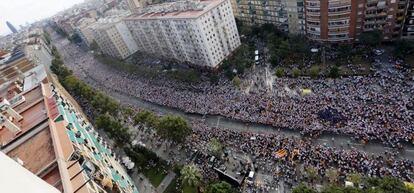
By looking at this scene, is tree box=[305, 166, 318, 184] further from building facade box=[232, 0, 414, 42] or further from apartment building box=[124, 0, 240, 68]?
apartment building box=[124, 0, 240, 68]

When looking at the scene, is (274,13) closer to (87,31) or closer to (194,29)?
(194,29)

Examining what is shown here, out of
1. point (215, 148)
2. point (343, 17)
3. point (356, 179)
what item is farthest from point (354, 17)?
point (215, 148)

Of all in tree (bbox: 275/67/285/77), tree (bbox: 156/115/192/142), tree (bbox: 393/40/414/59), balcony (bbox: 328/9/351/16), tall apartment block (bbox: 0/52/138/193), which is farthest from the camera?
tree (bbox: 275/67/285/77)

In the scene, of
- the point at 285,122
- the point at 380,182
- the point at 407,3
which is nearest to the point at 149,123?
the point at 285,122

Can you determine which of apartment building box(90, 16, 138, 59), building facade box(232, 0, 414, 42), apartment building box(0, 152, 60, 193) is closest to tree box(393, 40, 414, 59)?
building facade box(232, 0, 414, 42)

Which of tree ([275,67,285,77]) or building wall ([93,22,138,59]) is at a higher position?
building wall ([93,22,138,59])

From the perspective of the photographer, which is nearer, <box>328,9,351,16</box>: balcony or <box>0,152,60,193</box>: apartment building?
<box>0,152,60,193</box>: apartment building

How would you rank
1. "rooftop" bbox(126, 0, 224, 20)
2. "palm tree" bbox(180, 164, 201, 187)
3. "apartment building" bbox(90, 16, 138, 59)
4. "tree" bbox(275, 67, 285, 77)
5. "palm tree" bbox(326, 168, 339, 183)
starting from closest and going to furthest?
"palm tree" bbox(326, 168, 339, 183) → "palm tree" bbox(180, 164, 201, 187) → "tree" bbox(275, 67, 285, 77) → "rooftop" bbox(126, 0, 224, 20) → "apartment building" bbox(90, 16, 138, 59)

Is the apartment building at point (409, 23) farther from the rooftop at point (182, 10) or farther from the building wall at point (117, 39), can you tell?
the building wall at point (117, 39)
